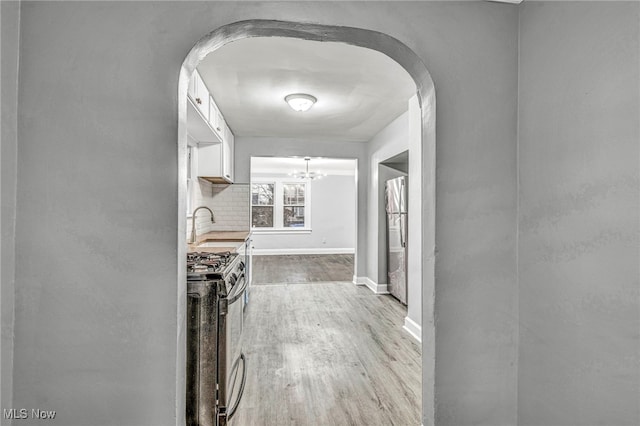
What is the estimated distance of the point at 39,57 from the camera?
1.32 m

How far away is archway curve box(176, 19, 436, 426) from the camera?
1412 mm

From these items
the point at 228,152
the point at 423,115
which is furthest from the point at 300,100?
the point at 423,115

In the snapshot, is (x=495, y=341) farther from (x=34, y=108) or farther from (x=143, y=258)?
(x=34, y=108)

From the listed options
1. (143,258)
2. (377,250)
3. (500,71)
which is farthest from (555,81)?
(377,250)

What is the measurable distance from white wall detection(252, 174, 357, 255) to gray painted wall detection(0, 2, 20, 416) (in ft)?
27.0

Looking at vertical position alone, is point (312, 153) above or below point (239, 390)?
above

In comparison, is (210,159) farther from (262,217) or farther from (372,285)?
(262,217)

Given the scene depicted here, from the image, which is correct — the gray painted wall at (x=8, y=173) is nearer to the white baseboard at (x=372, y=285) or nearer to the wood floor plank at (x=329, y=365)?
the wood floor plank at (x=329, y=365)

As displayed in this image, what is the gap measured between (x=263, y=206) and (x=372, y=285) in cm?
494

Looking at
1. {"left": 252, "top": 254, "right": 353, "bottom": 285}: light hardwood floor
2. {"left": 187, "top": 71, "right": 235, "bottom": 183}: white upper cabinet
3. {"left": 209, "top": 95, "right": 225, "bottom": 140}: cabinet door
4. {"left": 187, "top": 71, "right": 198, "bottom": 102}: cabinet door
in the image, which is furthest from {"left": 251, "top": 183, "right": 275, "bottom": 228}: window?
{"left": 187, "top": 71, "right": 198, "bottom": 102}: cabinet door

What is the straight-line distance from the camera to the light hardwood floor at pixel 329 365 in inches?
83.7

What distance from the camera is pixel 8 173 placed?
4.18ft

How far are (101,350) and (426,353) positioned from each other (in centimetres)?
133

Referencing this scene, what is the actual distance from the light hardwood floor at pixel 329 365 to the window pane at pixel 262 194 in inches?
202
